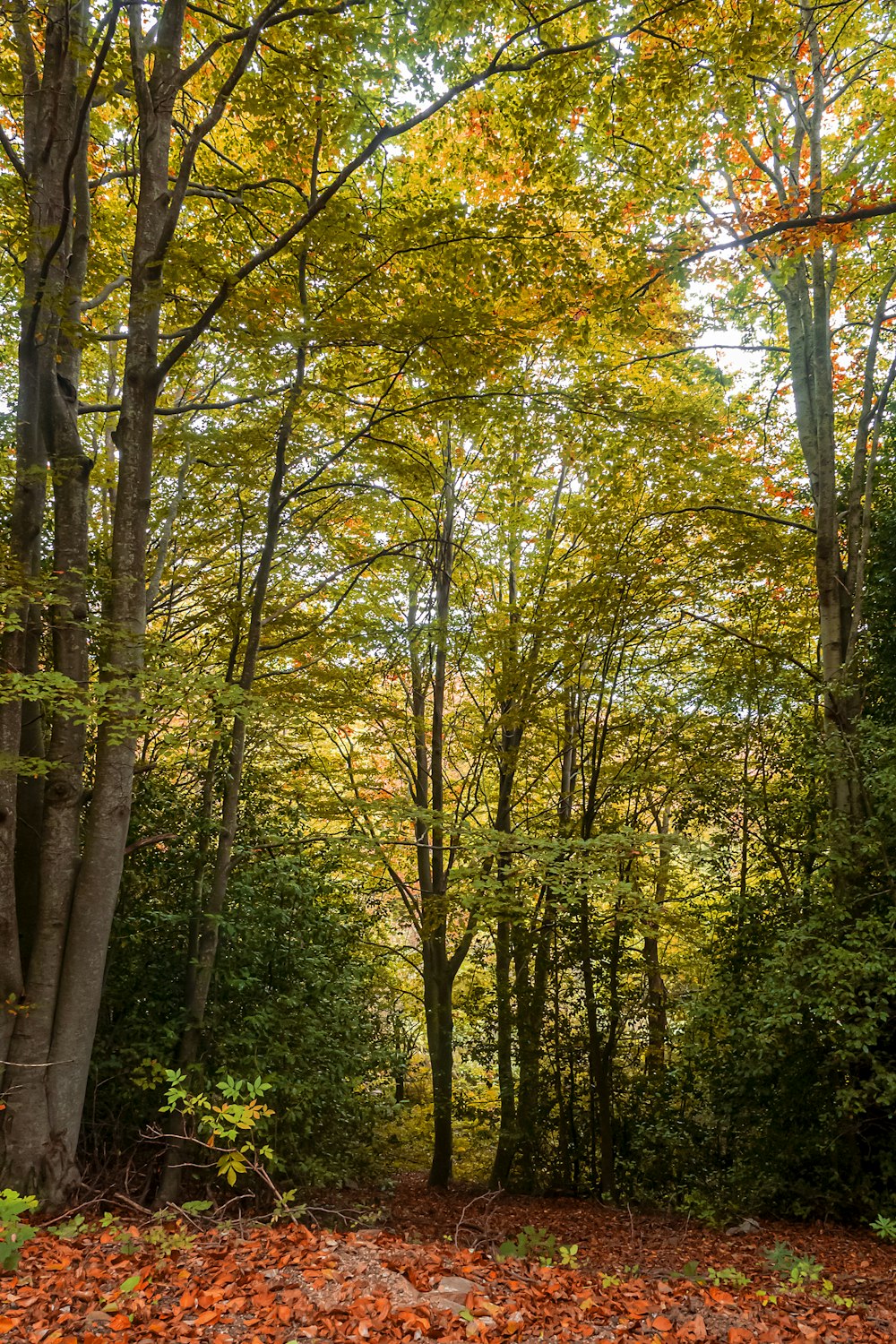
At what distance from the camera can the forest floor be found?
2828 mm

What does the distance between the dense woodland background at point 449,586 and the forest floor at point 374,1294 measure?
0.59 meters

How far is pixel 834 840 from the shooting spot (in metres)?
6.14

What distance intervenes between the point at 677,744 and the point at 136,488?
245 inches

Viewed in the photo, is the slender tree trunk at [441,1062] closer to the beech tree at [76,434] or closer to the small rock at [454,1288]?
the beech tree at [76,434]

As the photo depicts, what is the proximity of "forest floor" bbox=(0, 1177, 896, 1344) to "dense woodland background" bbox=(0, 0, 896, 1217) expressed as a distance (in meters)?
0.59

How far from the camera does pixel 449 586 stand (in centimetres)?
899

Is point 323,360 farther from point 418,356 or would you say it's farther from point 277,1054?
point 277,1054

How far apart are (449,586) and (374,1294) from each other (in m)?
6.88

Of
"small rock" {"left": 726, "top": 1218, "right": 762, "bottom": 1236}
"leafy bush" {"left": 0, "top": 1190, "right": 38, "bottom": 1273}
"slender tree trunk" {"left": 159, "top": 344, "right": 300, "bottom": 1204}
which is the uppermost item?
"slender tree trunk" {"left": 159, "top": 344, "right": 300, "bottom": 1204}

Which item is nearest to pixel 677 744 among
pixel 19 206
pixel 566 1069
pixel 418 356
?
pixel 566 1069

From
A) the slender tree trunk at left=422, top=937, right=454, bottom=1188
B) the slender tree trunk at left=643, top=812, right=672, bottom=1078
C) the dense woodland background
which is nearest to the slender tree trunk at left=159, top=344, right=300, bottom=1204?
the dense woodland background

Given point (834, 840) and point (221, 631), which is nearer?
point (834, 840)

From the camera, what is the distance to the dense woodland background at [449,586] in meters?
4.89

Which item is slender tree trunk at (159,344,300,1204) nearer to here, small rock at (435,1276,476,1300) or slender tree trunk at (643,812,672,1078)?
small rock at (435,1276,476,1300)
